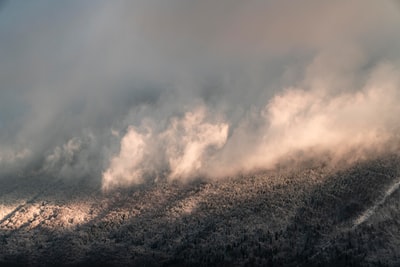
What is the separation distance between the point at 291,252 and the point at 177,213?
4985cm

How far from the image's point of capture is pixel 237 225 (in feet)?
523

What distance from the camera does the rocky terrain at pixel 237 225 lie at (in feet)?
461

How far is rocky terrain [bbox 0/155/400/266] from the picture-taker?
461ft

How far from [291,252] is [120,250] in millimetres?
54428

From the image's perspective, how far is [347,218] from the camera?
15212 cm

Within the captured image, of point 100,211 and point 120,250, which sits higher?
point 100,211

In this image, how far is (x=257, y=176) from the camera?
191500 millimetres

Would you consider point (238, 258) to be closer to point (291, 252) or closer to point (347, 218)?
point (291, 252)

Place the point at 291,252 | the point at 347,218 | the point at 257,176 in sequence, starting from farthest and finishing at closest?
the point at 257,176 → the point at 347,218 → the point at 291,252

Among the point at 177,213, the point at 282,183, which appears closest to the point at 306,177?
the point at 282,183

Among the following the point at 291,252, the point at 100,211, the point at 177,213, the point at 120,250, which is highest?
the point at 100,211

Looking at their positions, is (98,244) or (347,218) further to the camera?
(98,244)

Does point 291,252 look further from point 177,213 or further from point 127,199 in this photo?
point 127,199

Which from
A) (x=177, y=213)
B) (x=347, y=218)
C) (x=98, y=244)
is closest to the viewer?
(x=347, y=218)
